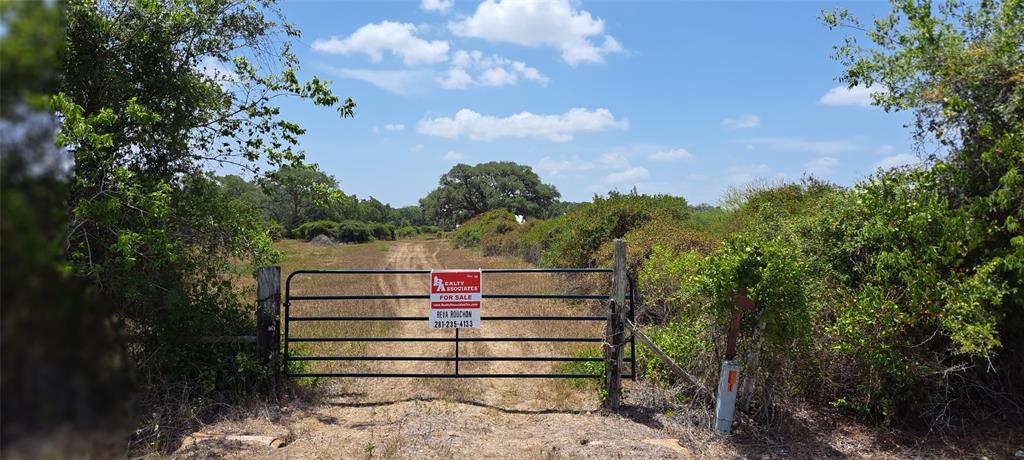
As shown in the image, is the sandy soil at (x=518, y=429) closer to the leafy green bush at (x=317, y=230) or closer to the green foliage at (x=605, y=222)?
the green foliage at (x=605, y=222)

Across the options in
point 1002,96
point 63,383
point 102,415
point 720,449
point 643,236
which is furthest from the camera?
point 643,236

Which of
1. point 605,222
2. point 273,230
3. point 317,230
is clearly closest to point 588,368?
point 273,230

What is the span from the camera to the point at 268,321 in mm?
7383

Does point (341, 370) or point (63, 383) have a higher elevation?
point (63, 383)

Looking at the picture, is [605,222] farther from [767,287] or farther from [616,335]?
[767,287]

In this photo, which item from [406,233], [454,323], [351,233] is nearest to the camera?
[454,323]

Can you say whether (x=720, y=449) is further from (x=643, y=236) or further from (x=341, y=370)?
(x=643, y=236)

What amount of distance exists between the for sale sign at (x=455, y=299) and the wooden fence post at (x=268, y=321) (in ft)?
5.73

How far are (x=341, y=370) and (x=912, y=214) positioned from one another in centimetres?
687

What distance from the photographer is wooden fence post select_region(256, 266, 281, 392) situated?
7.35m

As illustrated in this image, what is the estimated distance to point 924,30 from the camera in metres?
7.66

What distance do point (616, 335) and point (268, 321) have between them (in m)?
3.86

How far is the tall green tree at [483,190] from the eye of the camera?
7612 centimetres

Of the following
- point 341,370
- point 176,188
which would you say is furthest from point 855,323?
point 176,188
